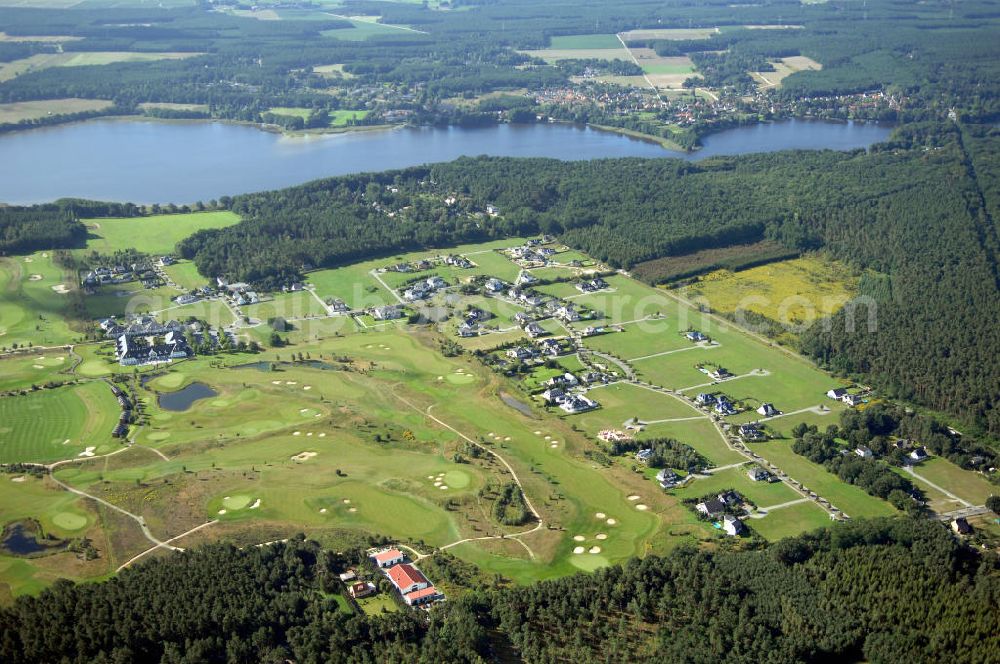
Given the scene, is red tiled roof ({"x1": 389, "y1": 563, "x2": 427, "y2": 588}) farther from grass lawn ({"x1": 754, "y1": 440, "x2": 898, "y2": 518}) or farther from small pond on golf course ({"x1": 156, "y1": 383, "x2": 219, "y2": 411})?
small pond on golf course ({"x1": 156, "y1": 383, "x2": 219, "y2": 411})

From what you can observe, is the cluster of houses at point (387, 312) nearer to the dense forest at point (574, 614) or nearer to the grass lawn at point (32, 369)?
the grass lawn at point (32, 369)

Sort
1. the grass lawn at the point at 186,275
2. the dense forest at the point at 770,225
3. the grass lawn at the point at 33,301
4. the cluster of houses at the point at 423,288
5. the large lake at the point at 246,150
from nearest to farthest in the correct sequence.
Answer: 1. the dense forest at the point at 770,225
2. the grass lawn at the point at 33,301
3. the cluster of houses at the point at 423,288
4. the grass lawn at the point at 186,275
5. the large lake at the point at 246,150

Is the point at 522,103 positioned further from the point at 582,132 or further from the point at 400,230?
the point at 400,230

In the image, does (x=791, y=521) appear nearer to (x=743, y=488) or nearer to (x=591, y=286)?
(x=743, y=488)

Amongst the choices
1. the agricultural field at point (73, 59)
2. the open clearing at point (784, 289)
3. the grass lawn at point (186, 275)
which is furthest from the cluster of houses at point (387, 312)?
the agricultural field at point (73, 59)

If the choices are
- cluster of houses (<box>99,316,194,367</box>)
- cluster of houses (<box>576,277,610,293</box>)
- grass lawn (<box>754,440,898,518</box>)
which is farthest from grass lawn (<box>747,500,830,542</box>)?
cluster of houses (<box>99,316,194,367</box>)
